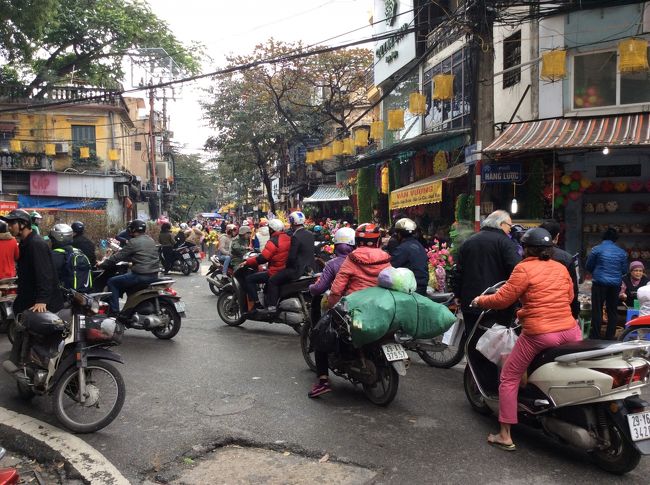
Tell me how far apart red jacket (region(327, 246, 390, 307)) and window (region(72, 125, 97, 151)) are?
28720 mm

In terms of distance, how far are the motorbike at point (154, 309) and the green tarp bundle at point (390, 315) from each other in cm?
387

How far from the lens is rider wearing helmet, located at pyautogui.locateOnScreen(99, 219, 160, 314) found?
781cm

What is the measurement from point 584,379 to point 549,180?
892cm

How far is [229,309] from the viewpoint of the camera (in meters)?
9.17

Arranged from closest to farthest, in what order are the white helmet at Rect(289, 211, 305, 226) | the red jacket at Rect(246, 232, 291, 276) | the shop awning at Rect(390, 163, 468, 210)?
the red jacket at Rect(246, 232, 291, 276) → the white helmet at Rect(289, 211, 305, 226) → the shop awning at Rect(390, 163, 468, 210)

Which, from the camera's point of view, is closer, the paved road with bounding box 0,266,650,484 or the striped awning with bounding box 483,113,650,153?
the paved road with bounding box 0,266,650,484

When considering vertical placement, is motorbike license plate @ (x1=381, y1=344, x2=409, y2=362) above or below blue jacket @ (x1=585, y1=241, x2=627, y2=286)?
below

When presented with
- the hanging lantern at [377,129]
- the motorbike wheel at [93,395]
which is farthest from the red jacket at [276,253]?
the hanging lantern at [377,129]

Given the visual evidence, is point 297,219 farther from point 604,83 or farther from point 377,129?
point 377,129

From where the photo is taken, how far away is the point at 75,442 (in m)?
4.23

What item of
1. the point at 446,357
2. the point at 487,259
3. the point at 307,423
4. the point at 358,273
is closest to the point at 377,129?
the point at 446,357

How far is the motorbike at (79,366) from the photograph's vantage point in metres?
4.48

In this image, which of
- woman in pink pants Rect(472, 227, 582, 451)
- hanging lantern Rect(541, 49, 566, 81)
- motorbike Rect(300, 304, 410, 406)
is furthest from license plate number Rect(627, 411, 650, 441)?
hanging lantern Rect(541, 49, 566, 81)

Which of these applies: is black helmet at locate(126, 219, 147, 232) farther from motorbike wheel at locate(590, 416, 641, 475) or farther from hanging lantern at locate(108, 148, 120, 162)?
hanging lantern at locate(108, 148, 120, 162)
